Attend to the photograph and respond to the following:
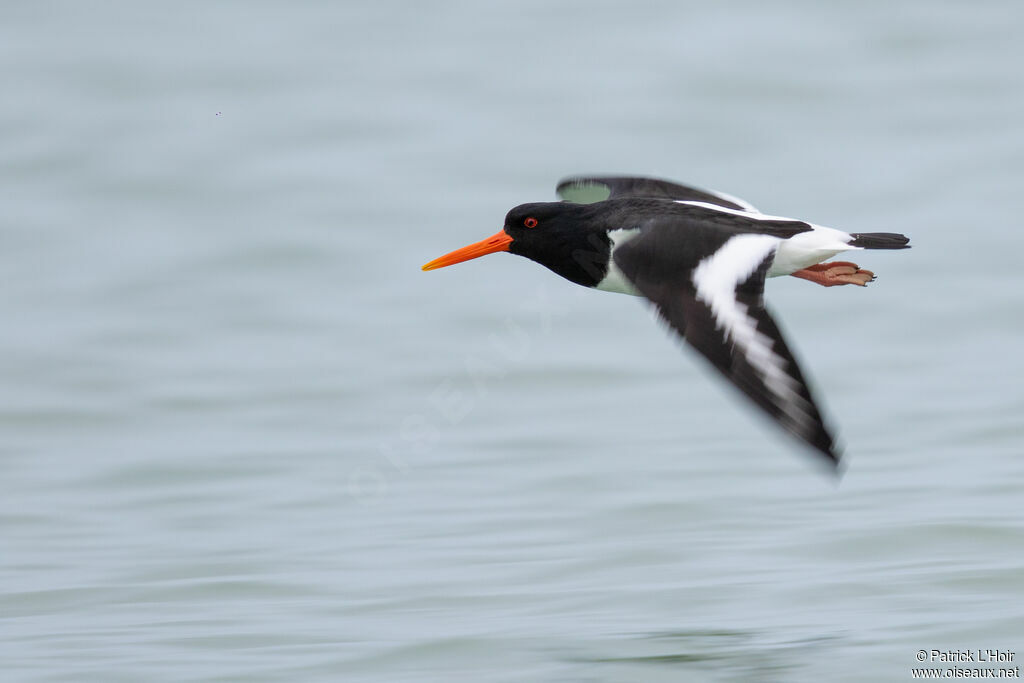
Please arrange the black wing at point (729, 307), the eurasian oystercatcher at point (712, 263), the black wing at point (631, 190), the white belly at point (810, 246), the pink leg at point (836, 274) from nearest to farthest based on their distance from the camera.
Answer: the black wing at point (729, 307)
the eurasian oystercatcher at point (712, 263)
the white belly at point (810, 246)
the pink leg at point (836, 274)
the black wing at point (631, 190)

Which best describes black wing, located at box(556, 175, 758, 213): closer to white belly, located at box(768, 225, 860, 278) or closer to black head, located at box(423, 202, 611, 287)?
black head, located at box(423, 202, 611, 287)

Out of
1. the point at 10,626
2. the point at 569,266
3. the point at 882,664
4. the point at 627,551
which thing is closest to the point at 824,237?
the point at 569,266

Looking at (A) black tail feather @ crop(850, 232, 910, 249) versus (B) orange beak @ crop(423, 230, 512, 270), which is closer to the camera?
(A) black tail feather @ crop(850, 232, 910, 249)

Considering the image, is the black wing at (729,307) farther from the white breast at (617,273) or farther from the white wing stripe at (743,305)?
the white breast at (617,273)

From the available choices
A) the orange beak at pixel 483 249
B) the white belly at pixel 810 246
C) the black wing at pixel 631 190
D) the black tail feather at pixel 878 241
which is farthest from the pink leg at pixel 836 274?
the orange beak at pixel 483 249

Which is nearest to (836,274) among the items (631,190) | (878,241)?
(878,241)

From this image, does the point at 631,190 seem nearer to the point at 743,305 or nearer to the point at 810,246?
the point at 810,246

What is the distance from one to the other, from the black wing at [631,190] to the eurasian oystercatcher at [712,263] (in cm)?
7

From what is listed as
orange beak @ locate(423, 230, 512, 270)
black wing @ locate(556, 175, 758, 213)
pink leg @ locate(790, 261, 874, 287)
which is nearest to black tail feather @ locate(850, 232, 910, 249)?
pink leg @ locate(790, 261, 874, 287)

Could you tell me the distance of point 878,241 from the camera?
797cm

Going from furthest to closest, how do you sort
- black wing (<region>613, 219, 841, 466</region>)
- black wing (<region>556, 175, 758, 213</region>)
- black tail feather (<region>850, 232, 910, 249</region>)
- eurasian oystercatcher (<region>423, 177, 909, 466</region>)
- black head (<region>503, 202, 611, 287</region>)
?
1. black wing (<region>556, 175, 758, 213</region>)
2. black head (<region>503, 202, 611, 287</region>)
3. black tail feather (<region>850, 232, 910, 249</region>)
4. eurasian oystercatcher (<region>423, 177, 909, 466</region>)
5. black wing (<region>613, 219, 841, 466</region>)

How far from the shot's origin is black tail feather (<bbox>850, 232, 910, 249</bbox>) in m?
7.87

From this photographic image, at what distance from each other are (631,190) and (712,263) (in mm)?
2241

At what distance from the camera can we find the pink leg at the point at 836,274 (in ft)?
28.0
